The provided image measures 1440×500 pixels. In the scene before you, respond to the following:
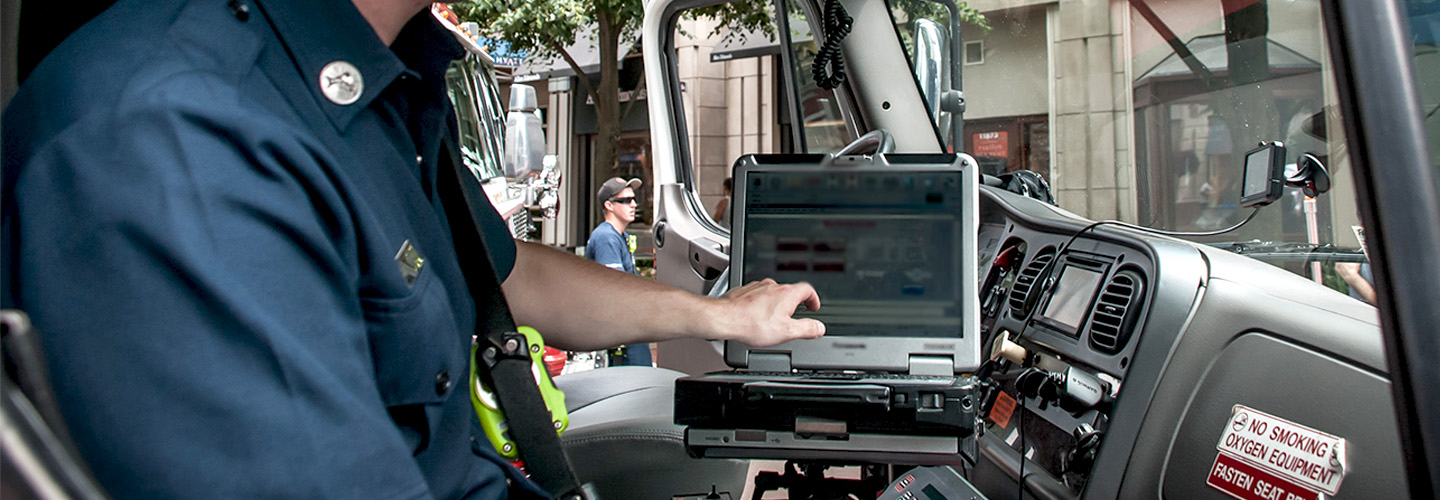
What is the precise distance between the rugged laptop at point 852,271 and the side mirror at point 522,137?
221cm

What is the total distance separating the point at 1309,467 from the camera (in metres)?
1.31

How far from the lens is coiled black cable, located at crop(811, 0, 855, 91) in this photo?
2797mm

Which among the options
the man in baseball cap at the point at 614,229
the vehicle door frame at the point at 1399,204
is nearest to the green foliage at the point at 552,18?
the man in baseball cap at the point at 614,229

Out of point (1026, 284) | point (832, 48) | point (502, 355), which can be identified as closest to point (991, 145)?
point (832, 48)

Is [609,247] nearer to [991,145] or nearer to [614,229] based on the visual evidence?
[614,229]

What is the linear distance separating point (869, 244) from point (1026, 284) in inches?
22.2

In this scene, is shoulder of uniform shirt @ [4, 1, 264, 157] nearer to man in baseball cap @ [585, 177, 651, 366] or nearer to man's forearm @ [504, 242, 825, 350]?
man's forearm @ [504, 242, 825, 350]

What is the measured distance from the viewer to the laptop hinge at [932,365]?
1855 millimetres

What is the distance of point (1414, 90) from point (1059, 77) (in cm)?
218

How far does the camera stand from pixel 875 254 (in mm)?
1955

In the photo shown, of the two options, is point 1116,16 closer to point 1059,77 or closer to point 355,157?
point 1059,77

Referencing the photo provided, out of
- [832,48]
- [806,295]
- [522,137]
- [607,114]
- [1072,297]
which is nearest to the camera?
[806,295]

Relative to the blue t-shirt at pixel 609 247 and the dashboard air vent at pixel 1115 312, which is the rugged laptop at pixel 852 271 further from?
the blue t-shirt at pixel 609 247

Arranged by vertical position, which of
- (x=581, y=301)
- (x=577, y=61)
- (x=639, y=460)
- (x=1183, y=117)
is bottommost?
(x=639, y=460)
